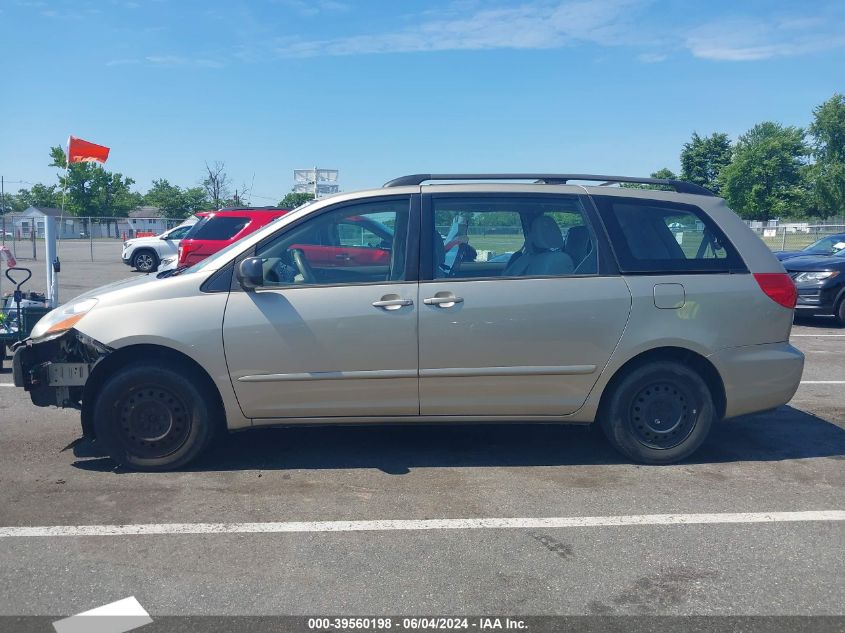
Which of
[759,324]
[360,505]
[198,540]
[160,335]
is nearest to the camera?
[198,540]

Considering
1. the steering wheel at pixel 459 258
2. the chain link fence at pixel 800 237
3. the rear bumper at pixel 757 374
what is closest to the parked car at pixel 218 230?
the steering wheel at pixel 459 258

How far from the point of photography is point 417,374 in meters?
4.94

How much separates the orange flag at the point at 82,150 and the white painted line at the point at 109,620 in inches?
570

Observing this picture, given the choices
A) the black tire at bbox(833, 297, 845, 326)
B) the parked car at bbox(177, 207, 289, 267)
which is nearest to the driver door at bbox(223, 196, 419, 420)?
the parked car at bbox(177, 207, 289, 267)

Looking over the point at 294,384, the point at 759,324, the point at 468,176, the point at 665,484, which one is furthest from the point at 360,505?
the point at 759,324

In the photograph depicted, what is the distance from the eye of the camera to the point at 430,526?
4.17 metres

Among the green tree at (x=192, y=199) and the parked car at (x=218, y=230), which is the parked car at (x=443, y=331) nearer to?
the parked car at (x=218, y=230)

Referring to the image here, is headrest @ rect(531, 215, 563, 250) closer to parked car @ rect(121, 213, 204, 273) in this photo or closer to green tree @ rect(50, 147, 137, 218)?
parked car @ rect(121, 213, 204, 273)

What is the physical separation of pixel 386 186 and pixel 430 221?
1.40ft

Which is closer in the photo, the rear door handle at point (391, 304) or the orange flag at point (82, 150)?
the rear door handle at point (391, 304)

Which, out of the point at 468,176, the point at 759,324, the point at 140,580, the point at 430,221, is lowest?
the point at 140,580

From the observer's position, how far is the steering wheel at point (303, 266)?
5.00m

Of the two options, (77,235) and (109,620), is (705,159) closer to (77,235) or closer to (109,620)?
(77,235)

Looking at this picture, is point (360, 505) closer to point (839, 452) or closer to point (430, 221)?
point (430, 221)
